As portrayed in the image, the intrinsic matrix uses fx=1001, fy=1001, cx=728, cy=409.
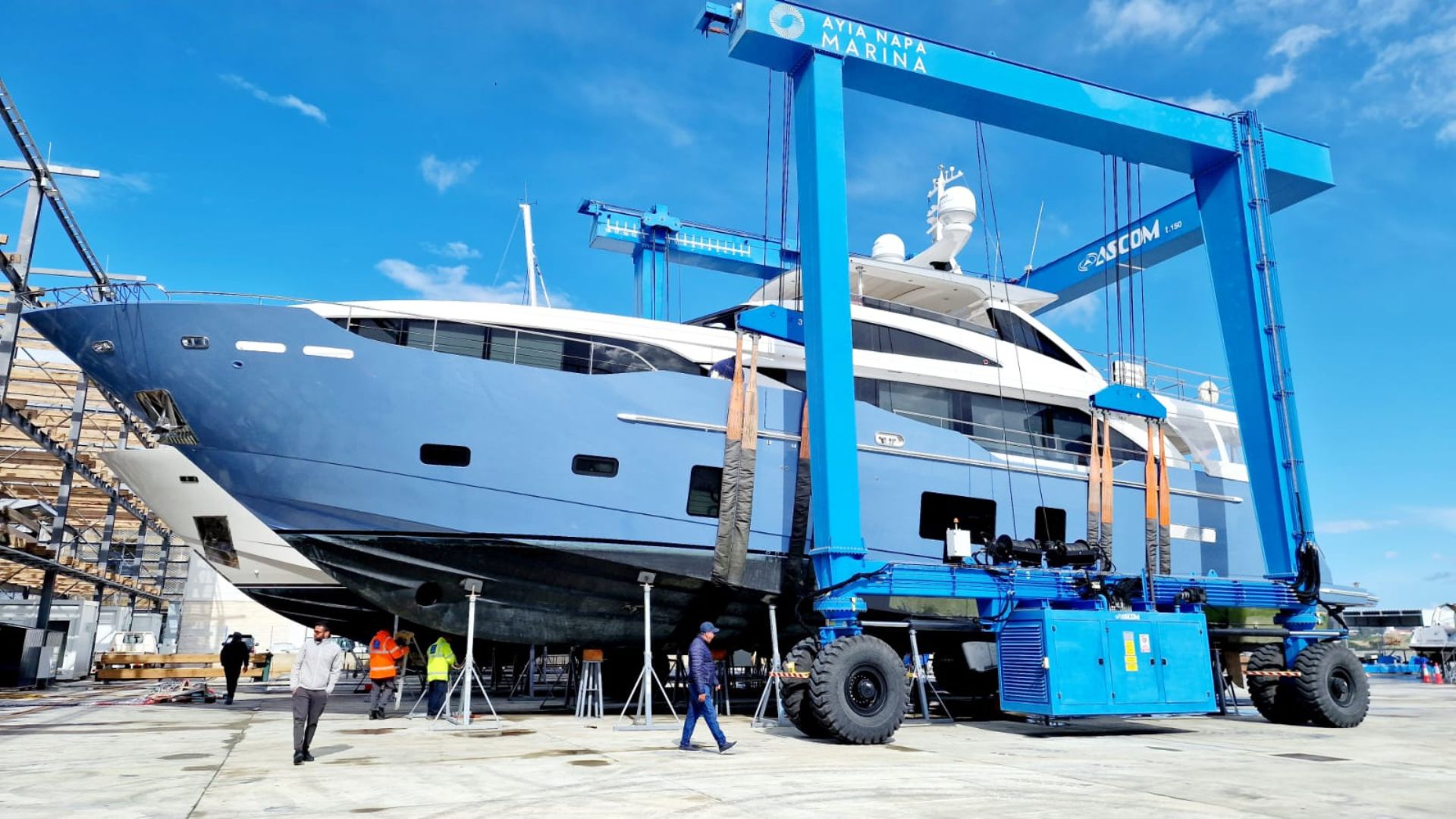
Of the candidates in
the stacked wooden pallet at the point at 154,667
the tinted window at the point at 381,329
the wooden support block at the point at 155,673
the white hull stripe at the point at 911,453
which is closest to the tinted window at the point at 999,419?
the white hull stripe at the point at 911,453

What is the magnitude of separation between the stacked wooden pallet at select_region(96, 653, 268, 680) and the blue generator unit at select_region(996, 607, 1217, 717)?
17995 millimetres

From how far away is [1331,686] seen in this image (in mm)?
11766

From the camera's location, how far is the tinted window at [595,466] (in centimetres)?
1113

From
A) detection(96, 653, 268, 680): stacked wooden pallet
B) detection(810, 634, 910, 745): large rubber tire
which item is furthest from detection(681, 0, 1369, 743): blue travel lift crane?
detection(96, 653, 268, 680): stacked wooden pallet

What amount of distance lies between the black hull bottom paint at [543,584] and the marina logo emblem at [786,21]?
6.05 meters

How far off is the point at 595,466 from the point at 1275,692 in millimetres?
8542

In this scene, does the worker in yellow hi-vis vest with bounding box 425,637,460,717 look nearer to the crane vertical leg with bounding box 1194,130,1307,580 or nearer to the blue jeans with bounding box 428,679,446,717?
the blue jeans with bounding box 428,679,446,717

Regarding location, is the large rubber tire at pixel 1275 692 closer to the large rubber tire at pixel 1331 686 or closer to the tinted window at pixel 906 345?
the large rubber tire at pixel 1331 686

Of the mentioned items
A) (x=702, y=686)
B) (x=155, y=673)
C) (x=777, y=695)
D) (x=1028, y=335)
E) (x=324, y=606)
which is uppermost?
(x=1028, y=335)

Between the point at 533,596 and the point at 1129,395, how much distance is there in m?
8.39

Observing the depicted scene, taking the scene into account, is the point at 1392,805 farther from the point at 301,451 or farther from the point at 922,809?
the point at 301,451

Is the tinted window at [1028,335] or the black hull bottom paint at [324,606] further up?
the tinted window at [1028,335]

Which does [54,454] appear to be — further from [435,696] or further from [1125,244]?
[1125,244]

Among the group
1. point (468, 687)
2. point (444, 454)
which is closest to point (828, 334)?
point (444, 454)
